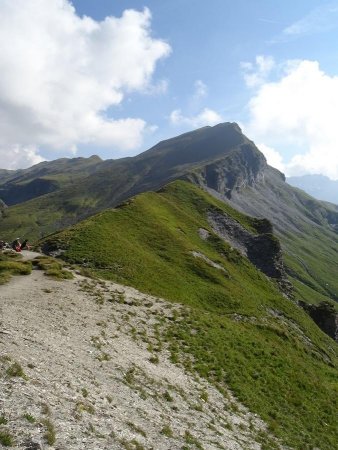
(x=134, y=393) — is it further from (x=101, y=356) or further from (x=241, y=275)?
(x=241, y=275)

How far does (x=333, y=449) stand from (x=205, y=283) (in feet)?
120

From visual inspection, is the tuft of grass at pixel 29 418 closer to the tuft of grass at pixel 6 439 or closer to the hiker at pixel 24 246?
the tuft of grass at pixel 6 439

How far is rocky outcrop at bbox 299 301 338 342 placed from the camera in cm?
9306

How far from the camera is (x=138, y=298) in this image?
166 ft

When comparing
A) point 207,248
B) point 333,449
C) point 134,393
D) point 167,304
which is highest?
point 207,248

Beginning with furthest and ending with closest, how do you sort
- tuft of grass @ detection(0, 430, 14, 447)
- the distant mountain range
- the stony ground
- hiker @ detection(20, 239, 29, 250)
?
hiker @ detection(20, 239, 29, 250) < the distant mountain range < the stony ground < tuft of grass @ detection(0, 430, 14, 447)

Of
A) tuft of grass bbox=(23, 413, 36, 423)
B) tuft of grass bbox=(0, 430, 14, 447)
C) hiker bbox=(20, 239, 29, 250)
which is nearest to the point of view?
tuft of grass bbox=(0, 430, 14, 447)

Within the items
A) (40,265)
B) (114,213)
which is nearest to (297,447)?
(40,265)

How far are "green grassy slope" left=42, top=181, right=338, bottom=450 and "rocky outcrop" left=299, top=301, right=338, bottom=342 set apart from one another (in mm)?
11912

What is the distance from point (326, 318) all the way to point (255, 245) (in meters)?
24.5

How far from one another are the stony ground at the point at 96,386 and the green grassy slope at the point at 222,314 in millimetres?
3313

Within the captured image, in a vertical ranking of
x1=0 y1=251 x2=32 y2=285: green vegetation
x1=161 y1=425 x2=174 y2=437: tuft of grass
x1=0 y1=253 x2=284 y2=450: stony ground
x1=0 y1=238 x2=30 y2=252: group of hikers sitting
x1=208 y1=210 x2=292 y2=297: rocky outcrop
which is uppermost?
x1=208 y1=210 x2=292 y2=297: rocky outcrop

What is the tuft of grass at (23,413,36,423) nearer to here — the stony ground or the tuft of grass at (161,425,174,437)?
the stony ground

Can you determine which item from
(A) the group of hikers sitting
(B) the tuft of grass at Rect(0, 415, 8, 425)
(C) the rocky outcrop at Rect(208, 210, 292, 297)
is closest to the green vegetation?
(A) the group of hikers sitting
